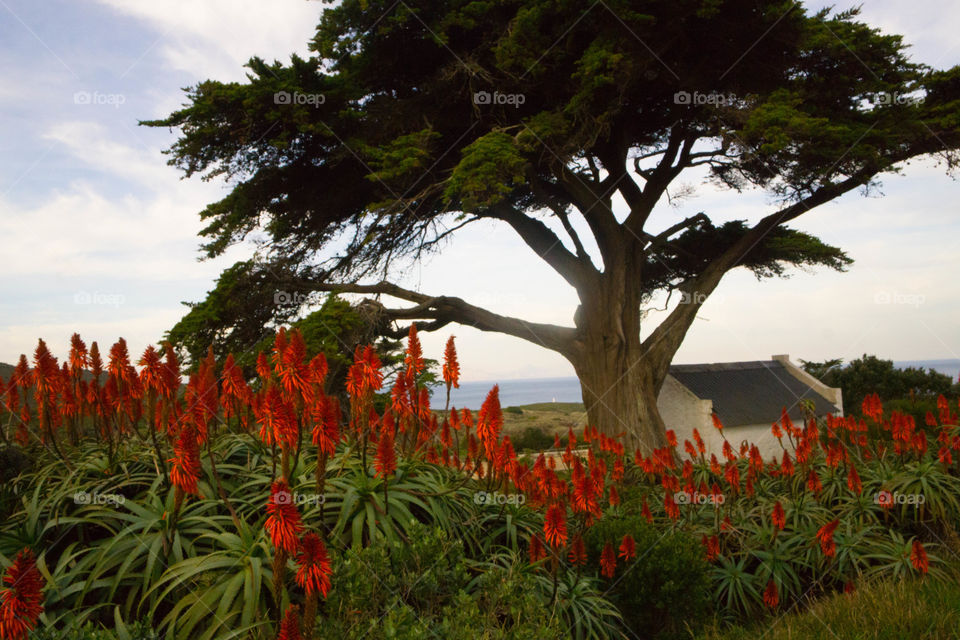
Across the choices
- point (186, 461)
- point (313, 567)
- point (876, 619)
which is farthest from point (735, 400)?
point (313, 567)

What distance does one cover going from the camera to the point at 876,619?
4.79 meters

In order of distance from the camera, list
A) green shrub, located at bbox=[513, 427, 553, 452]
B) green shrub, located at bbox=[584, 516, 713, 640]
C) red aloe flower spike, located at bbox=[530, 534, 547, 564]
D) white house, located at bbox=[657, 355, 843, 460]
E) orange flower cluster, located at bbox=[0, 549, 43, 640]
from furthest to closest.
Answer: white house, located at bbox=[657, 355, 843, 460]
green shrub, located at bbox=[513, 427, 553, 452]
green shrub, located at bbox=[584, 516, 713, 640]
red aloe flower spike, located at bbox=[530, 534, 547, 564]
orange flower cluster, located at bbox=[0, 549, 43, 640]

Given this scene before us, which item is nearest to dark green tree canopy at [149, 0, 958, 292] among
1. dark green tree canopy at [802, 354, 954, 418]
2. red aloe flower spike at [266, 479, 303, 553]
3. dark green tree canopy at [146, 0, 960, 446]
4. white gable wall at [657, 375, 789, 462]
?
dark green tree canopy at [146, 0, 960, 446]

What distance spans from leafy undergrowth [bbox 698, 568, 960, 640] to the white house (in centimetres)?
1679

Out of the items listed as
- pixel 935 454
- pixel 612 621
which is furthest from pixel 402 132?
pixel 612 621

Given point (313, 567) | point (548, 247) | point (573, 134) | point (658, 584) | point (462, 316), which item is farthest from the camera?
point (548, 247)

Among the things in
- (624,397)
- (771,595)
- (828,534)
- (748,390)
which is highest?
(624,397)

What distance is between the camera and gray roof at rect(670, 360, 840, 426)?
78.1 ft

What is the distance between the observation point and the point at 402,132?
1606 centimetres

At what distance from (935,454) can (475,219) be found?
12266 millimetres

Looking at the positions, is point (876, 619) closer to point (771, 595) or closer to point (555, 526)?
point (771, 595)

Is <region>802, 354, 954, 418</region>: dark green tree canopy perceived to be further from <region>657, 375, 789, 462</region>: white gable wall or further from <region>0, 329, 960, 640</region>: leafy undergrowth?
<region>0, 329, 960, 640</region>: leafy undergrowth

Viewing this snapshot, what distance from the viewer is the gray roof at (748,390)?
23797 mm

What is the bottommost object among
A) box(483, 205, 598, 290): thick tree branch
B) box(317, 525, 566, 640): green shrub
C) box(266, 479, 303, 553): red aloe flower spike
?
box(317, 525, 566, 640): green shrub
